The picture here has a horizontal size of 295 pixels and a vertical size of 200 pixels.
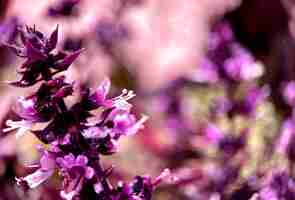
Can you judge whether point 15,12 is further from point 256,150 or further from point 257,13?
point 256,150

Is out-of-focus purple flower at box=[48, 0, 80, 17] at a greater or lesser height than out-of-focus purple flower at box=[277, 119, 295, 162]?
greater

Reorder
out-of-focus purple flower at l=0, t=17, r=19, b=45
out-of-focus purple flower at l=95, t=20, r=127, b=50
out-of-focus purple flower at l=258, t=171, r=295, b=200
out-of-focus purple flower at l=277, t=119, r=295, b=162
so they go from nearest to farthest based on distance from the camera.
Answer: out-of-focus purple flower at l=258, t=171, r=295, b=200 < out-of-focus purple flower at l=277, t=119, r=295, b=162 < out-of-focus purple flower at l=0, t=17, r=19, b=45 < out-of-focus purple flower at l=95, t=20, r=127, b=50

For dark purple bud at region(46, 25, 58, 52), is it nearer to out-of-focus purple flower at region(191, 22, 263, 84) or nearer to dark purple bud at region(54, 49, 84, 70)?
dark purple bud at region(54, 49, 84, 70)

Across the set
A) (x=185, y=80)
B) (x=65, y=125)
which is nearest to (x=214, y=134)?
(x=65, y=125)

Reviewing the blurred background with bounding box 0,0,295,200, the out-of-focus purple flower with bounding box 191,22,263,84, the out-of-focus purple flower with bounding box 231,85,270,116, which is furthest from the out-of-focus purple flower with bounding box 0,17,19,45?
the out-of-focus purple flower with bounding box 231,85,270,116

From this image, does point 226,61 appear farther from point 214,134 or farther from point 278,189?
point 278,189

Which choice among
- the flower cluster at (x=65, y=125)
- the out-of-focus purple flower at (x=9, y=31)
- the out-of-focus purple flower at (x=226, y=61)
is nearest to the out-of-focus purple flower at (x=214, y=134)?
the out-of-focus purple flower at (x=226, y=61)

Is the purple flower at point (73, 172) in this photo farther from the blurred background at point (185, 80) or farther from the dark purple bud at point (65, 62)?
the blurred background at point (185, 80)
